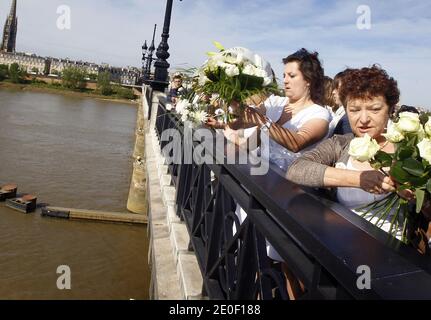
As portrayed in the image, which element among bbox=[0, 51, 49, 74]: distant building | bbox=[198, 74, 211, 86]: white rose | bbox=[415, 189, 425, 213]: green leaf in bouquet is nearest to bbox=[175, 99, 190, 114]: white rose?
bbox=[198, 74, 211, 86]: white rose

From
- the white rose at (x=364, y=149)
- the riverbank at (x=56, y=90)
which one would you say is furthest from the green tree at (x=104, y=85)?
the white rose at (x=364, y=149)

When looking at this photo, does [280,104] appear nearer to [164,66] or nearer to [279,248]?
[279,248]

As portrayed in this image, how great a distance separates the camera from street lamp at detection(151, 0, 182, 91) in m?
9.39

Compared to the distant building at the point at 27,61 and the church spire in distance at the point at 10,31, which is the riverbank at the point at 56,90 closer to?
the church spire in distance at the point at 10,31

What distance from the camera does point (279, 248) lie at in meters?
1.67

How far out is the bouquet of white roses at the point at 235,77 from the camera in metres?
2.65

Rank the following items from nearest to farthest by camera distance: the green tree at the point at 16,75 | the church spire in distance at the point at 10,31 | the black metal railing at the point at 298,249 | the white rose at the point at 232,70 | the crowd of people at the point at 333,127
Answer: the black metal railing at the point at 298,249 → the crowd of people at the point at 333,127 → the white rose at the point at 232,70 → the green tree at the point at 16,75 → the church spire in distance at the point at 10,31

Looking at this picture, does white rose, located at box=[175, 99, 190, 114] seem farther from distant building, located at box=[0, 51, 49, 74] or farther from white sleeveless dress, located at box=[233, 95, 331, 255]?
distant building, located at box=[0, 51, 49, 74]

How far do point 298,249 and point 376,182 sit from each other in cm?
44

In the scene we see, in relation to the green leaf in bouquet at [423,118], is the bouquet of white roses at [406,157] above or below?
below

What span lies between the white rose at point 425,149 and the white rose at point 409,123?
11 cm
